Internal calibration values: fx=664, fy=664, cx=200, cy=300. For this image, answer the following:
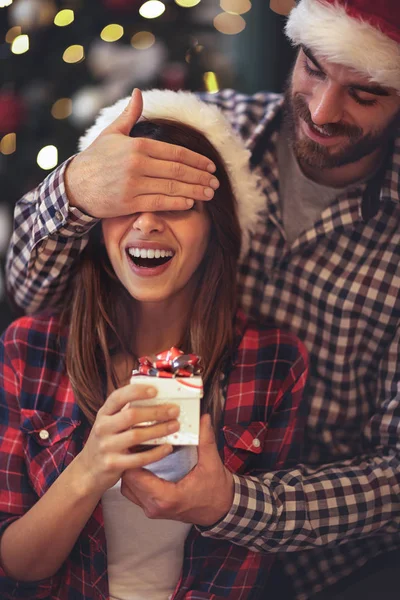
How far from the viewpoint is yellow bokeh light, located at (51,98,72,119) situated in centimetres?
97

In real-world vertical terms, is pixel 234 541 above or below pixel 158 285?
below

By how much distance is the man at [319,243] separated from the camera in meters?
0.87

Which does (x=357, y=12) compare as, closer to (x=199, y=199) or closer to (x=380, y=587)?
(x=199, y=199)

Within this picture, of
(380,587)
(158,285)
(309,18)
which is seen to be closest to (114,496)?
(158,285)

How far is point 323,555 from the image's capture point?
1016 millimetres

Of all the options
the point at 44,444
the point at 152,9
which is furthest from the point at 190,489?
the point at 152,9

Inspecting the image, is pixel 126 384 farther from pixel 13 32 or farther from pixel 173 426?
pixel 13 32

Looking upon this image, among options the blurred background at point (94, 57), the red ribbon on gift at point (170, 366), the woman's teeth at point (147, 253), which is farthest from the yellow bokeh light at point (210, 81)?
the red ribbon on gift at point (170, 366)

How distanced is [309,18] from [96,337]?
1.72 feet

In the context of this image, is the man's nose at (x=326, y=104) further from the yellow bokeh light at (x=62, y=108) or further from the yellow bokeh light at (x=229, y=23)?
the yellow bokeh light at (x=62, y=108)

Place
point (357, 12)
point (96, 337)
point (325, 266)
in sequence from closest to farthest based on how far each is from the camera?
1. point (357, 12)
2. point (96, 337)
3. point (325, 266)

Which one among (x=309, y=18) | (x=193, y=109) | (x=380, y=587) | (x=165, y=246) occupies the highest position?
(x=309, y=18)

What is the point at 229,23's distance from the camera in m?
0.95

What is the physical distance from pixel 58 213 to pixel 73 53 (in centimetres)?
24
